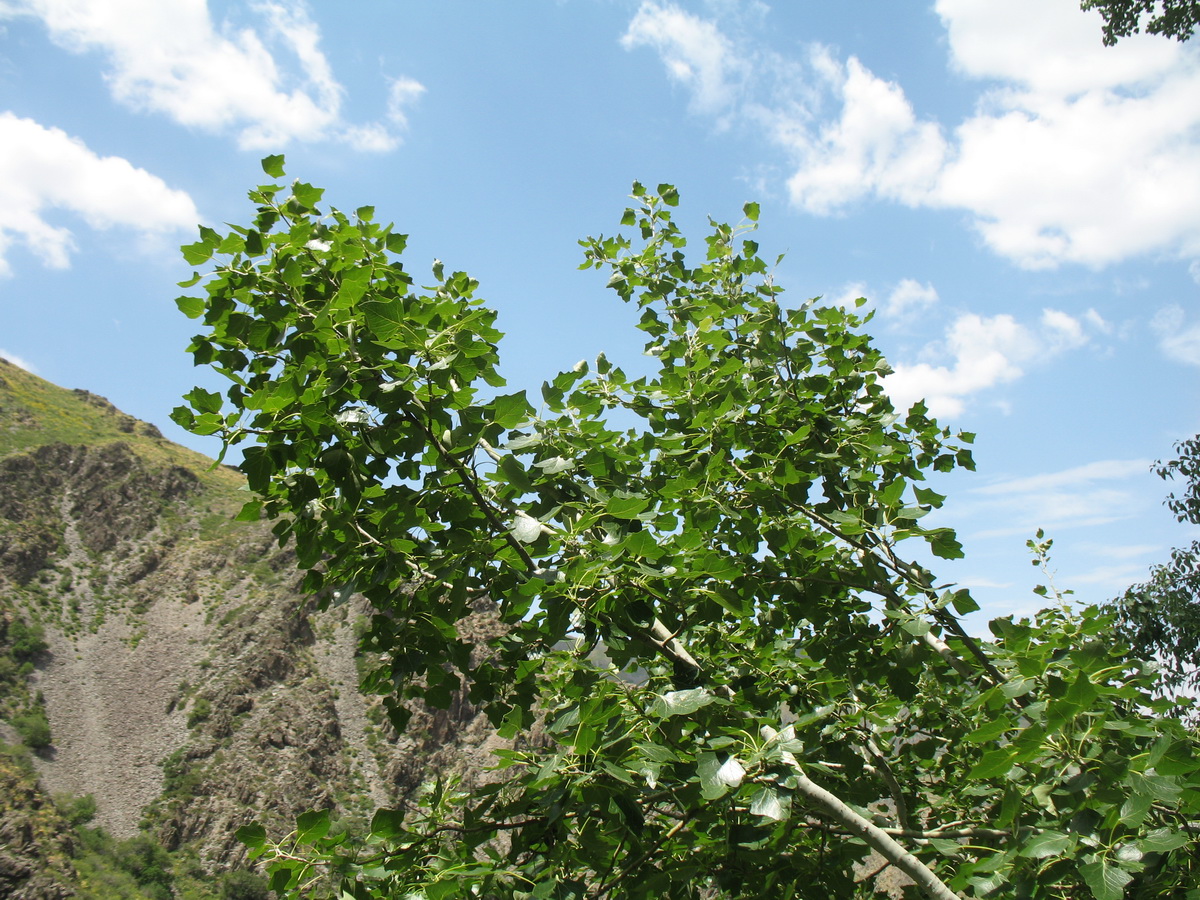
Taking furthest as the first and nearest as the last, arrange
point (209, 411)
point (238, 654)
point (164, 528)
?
1. point (164, 528)
2. point (238, 654)
3. point (209, 411)

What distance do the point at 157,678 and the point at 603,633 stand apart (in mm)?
90261

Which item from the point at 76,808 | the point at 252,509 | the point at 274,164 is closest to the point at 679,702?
the point at 252,509

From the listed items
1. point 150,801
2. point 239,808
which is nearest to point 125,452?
point 150,801

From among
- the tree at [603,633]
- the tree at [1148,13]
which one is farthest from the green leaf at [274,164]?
the tree at [1148,13]

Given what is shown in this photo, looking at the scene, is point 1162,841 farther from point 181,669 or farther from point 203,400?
point 181,669

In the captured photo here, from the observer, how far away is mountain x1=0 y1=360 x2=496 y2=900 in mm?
58781

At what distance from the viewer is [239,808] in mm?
58500

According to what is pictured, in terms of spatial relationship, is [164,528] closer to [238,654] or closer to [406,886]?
[238,654]

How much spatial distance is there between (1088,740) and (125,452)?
11162 centimetres

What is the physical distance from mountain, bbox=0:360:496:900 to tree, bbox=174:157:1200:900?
4755 cm

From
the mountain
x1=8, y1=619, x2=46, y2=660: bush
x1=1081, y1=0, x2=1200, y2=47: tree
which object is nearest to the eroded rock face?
the mountain

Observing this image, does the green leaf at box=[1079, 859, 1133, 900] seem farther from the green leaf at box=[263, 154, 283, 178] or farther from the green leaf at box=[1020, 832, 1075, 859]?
the green leaf at box=[263, 154, 283, 178]

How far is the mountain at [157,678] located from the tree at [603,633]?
156 feet

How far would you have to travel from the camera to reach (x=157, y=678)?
74875 mm
